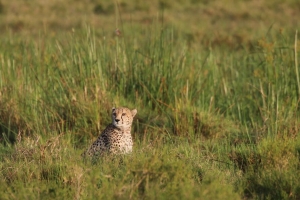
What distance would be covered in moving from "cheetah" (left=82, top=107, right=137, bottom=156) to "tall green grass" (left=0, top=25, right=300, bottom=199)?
127 millimetres

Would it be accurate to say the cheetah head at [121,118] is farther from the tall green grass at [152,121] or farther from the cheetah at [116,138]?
the tall green grass at [152,121]

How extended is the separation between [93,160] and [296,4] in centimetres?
1166

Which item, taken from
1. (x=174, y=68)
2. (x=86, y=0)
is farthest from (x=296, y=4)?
(x=174, y=68)

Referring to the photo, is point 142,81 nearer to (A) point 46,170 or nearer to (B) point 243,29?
(A) point 46,170

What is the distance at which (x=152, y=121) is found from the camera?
6000 millimetres

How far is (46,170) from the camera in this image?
14.2 feet

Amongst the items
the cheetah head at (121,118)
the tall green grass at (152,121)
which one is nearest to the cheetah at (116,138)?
the cheetah head at (121,118)

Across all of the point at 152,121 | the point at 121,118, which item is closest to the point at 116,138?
the point at 121,118

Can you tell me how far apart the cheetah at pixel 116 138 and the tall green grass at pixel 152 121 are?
13cm

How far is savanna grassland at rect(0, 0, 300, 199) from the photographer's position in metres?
3.98

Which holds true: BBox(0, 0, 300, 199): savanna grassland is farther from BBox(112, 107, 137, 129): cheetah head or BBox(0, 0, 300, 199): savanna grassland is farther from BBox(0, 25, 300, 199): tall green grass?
BBox(112, 107, 137, 129): cheetah head

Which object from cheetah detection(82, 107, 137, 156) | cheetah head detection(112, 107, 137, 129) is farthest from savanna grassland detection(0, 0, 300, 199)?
cheetah head detection(112, 107, 137, 129)

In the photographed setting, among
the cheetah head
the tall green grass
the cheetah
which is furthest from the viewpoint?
the cheetah head

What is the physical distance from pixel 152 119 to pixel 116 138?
48.3 inches
